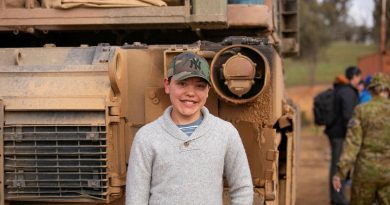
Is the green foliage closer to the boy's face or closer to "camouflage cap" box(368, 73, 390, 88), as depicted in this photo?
"camouflage cap" box(368, 73, 390, 88)

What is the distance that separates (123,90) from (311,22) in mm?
32303

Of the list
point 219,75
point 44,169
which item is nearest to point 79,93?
point 44,169

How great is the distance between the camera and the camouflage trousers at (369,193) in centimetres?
610

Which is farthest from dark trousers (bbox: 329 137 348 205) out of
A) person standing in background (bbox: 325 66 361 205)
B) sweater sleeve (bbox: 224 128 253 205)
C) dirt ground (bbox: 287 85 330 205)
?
sweater sleeve (bbox: 224 128 253 205)

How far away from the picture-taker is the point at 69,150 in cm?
400

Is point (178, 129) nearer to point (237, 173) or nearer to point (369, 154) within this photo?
point (237, 173)

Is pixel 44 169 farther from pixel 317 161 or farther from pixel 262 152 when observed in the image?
pixel 317 161

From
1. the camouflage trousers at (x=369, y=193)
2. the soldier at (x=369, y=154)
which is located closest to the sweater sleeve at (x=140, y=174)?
the soldier at (x=369, y=154)

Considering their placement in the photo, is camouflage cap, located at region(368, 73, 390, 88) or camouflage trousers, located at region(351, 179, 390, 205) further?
camouflage cap, located at region(368, 73, 390, 88)

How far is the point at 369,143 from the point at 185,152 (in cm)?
340

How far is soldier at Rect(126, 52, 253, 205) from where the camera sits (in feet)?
10.3

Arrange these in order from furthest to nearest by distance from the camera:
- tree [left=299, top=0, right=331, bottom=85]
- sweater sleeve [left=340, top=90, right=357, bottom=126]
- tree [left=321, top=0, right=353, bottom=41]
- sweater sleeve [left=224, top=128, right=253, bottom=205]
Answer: tree [left=321, top=0, right=353, bottom=41] < tree [left=299, top=0, right=331, bottom=85] < sweater sleeve [left=340, top=90, right=357, bottom=126] < sweater sleeve [left=224, top=128, right=253, bottom=205]

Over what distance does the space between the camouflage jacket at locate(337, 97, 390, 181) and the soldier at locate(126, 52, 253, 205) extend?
10.1 feet

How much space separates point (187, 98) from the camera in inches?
126
